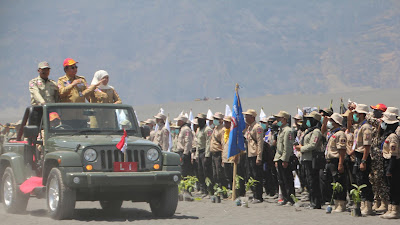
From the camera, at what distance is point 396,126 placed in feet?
45.8

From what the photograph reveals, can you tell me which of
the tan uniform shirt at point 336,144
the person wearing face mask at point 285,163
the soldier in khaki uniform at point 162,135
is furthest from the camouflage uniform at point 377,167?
the soldier in khaki uniform at point 162,135

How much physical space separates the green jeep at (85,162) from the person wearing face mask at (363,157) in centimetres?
353

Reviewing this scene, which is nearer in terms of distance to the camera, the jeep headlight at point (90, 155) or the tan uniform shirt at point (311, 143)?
the jeep headlight at point (90, 155)

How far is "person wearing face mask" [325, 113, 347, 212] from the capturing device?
49.8ft

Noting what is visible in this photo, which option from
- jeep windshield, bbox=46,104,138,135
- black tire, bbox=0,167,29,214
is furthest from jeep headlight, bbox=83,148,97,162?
→ black tire, bbox=0,167,29,214

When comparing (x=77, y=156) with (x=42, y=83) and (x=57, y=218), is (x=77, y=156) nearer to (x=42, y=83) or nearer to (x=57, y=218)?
(x=57, y=218)

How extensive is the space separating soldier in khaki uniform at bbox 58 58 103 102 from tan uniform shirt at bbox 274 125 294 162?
182 inches

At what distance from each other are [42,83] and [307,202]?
6.85 metres

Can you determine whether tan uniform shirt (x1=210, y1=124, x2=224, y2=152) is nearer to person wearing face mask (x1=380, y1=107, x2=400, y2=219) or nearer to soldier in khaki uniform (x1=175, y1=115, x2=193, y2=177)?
soldier in khaki uniform (x1=175, y1=115, x2=193, y2=177)

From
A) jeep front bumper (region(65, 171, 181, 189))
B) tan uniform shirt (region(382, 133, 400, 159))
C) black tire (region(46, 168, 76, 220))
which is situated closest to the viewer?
jeep front bumper (region(65, 171, 181, 189))

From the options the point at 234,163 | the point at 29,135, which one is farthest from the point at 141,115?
the point at 29,135

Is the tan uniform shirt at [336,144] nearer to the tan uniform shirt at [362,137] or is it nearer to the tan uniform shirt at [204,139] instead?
the tan uniform shirt at [362,137]

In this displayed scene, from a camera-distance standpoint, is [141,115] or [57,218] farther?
[141,115]

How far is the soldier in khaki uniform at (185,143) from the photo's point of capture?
23.5 metres
